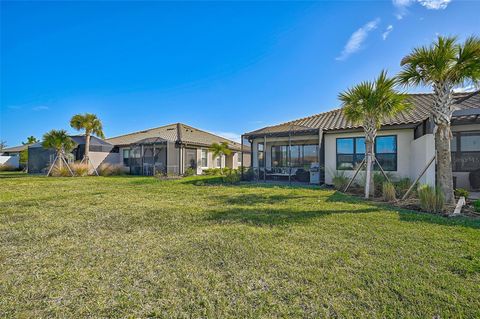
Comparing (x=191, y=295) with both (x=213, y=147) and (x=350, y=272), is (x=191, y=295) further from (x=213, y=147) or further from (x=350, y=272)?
(x=213, y=147)

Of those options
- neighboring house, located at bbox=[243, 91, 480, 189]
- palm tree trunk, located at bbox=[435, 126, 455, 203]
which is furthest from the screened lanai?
palm tree trunk, located at bbox=[435, 126, 455, 203]

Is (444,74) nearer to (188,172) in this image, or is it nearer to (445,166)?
(445,166)

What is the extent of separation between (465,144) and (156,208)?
541 inches

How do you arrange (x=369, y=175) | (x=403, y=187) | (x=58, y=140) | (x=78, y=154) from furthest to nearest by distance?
(x=78, y=154)
(x=58, y=140)
(x=403, y=187)
(x=369, y=175)

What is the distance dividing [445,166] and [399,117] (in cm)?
588

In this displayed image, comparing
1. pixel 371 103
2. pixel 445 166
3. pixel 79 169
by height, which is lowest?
pixel 79 169

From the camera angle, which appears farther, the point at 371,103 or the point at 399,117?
the point at 399,117

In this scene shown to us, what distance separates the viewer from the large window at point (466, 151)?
10.5m

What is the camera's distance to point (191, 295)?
8.34 ft

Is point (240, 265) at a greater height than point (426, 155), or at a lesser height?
lesser

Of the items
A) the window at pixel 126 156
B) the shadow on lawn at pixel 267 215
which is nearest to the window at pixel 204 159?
the window at pixel 126 156

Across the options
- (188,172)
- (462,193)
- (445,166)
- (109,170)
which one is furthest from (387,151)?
(109,170)

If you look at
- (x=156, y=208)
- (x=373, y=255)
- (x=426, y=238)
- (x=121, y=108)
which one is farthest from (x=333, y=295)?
(x=121, y=108)

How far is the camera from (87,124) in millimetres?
20016
